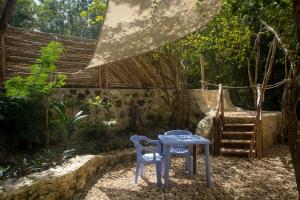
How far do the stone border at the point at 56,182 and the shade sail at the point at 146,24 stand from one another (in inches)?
56.9

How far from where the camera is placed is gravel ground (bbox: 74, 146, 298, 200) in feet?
11.8

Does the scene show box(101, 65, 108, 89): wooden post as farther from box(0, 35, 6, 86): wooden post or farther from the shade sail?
the shade sail

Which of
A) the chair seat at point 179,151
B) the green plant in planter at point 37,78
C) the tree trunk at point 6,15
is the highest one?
the tree trunk at point 6,15

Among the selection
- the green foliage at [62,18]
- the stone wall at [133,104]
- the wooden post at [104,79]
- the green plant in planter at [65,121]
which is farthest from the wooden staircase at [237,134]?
the green foliage at [62,18]

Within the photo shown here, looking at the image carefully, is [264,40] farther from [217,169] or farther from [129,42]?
[129,42]

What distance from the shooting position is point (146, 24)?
272 centimetres

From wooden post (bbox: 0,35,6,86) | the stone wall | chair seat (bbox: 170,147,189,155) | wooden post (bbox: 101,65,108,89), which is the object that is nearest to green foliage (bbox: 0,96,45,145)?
wooden post (bbox: 0,35,6,86)

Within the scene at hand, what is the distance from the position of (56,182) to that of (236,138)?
405 centimetres

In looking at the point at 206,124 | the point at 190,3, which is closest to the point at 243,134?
the point at 206,124

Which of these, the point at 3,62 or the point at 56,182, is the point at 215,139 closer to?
the point at 56,182

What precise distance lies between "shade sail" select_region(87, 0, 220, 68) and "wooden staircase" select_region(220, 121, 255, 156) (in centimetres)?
370

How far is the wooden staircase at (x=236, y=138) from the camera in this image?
5.73 metres

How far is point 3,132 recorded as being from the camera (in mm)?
4891

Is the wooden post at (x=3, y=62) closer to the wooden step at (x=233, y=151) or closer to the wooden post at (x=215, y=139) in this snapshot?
the wooden post at (x=215, y=139)
